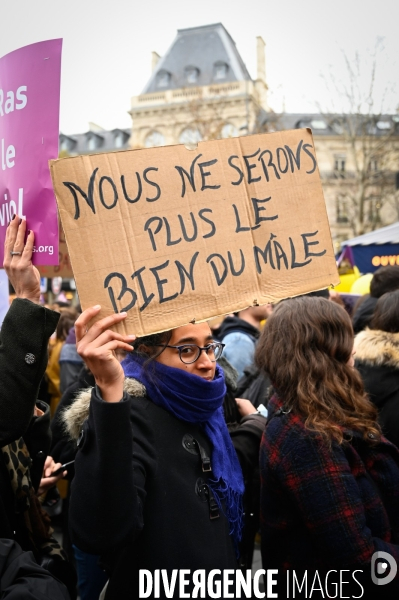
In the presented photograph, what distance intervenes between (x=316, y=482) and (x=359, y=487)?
0.55 feet

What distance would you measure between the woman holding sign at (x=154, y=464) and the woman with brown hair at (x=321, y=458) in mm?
184

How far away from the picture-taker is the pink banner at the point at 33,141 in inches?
75.2

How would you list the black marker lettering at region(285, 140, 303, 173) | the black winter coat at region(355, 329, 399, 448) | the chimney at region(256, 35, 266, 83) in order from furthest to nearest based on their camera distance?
the chimney at region(256, 35, 266, 83), the black winter coat at region(355, 329, 399, 448), the black marker lettering at region(285, 140, 303, 173)

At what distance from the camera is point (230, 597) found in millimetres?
1941

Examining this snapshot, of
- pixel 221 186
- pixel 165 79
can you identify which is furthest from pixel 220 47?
pixel 221 186

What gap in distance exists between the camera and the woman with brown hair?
1.99m

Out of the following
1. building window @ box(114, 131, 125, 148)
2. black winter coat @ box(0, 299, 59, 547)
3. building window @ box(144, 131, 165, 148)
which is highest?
building window @ box(114, 131, 125, 148)

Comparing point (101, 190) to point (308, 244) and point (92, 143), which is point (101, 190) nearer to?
point (308, 244)

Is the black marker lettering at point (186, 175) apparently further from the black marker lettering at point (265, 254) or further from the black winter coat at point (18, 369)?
the black winter coat at point (18, 369)

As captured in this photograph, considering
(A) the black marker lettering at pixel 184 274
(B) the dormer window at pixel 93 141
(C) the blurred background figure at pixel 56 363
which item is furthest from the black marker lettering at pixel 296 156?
(B) the dormer window at pixel 93 141

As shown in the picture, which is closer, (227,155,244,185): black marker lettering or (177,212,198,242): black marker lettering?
(177,212,198,242): black marker lettering

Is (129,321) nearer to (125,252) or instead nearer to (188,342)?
(125,252)

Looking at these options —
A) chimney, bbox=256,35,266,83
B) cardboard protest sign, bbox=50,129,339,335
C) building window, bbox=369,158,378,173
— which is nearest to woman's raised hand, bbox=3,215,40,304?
cardboard protest sign, bbox=50,129,339,335

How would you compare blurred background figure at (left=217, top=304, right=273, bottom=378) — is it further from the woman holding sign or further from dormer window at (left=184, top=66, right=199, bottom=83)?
dormer window at (left=184, top=66, right=199, bottom=83)
